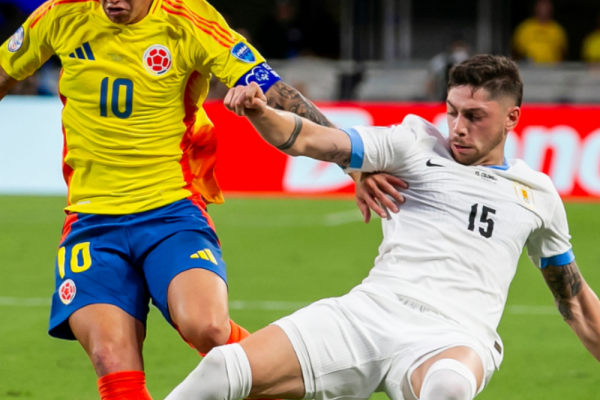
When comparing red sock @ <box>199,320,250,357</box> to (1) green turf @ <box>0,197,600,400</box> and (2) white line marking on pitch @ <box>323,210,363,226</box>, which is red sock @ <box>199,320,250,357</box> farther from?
(2) white line marking on pitch @ <box>323,210,363,226</box>

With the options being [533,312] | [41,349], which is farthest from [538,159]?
[41,349]

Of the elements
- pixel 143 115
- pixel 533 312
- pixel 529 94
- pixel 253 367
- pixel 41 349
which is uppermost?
pixel 143 115

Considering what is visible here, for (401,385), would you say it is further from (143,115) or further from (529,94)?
(529,94)

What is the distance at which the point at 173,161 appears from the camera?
411 centimetres

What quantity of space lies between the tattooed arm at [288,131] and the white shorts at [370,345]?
1.81 feet

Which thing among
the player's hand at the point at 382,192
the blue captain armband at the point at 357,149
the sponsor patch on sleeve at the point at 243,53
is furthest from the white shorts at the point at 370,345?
the sponsor patch on sleeve at the point at 243,53

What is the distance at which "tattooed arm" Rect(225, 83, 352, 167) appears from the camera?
3111 millimetres

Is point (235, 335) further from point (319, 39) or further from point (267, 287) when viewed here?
point (319, 39)

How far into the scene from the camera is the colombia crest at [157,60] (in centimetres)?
405

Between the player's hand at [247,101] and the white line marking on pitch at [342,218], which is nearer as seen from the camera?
the player's hand at [247,101]

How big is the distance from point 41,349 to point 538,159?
6988 mm

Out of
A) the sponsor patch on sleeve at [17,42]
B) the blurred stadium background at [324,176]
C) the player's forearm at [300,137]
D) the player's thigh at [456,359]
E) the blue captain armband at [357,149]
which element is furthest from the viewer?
the blurred stadium background at [324,176]

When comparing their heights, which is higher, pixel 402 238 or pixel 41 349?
pixel 402 238

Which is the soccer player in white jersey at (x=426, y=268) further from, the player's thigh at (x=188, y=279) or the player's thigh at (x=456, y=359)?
the player's thigh at (x=188, y=279)
